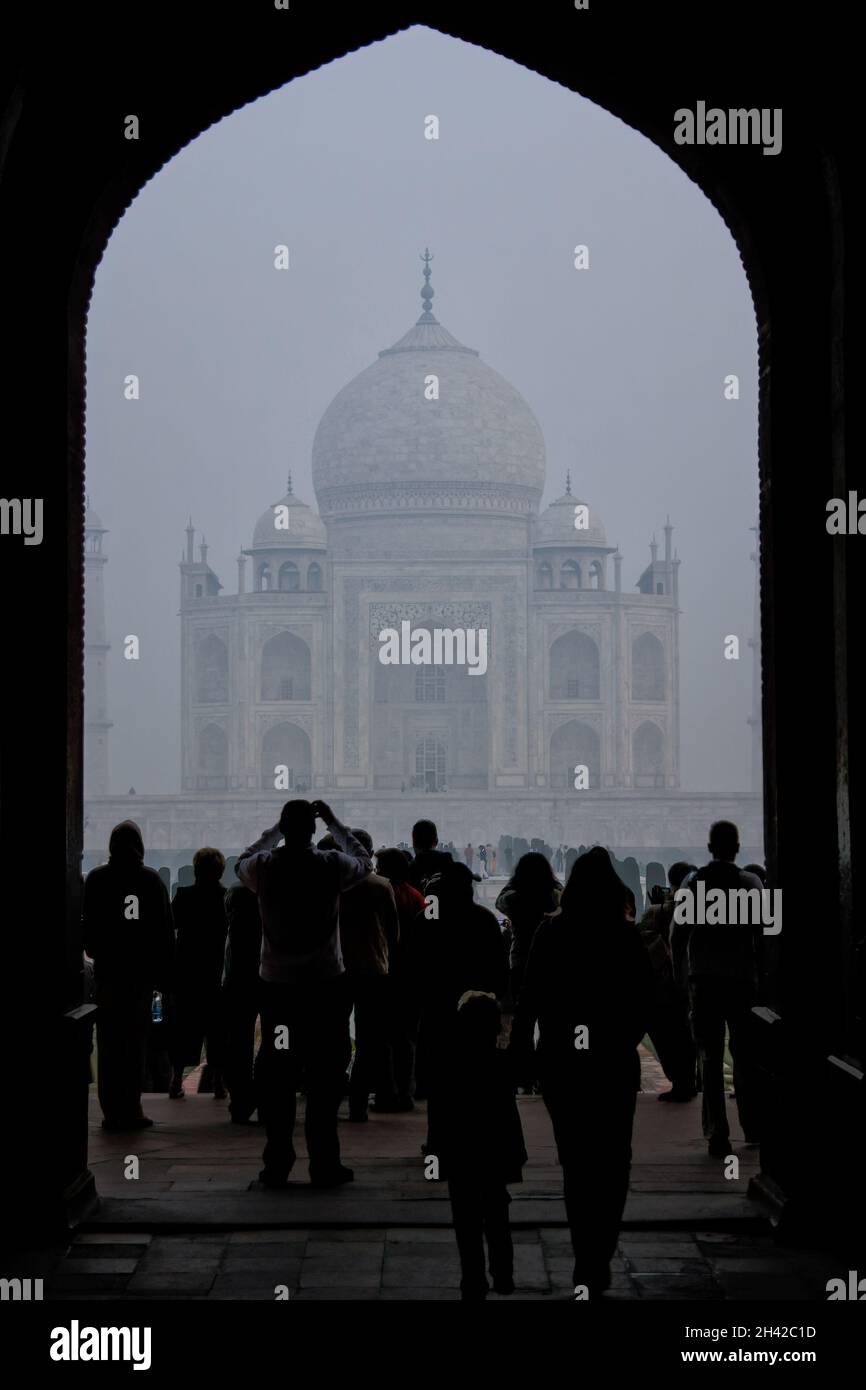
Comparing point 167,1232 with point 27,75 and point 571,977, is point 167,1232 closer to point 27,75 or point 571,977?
point 571,977

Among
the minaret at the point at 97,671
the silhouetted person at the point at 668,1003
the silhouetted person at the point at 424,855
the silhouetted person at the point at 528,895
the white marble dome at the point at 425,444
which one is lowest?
the silhouetted person at the point at 668,1003

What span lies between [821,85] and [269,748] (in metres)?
38.8

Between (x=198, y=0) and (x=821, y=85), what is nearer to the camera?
(x=821, y=85)

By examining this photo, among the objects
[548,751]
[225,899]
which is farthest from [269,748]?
[225,899]

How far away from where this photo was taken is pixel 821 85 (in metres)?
3.64

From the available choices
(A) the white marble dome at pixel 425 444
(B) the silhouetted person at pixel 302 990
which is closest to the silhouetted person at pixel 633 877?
(B) the silhouetted person at pixel 302 990

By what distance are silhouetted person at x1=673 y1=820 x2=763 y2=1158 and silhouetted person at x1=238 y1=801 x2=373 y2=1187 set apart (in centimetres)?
83

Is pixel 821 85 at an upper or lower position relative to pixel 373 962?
upper

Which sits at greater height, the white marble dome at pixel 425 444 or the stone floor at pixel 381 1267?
the white marble dome at pixel 425 444

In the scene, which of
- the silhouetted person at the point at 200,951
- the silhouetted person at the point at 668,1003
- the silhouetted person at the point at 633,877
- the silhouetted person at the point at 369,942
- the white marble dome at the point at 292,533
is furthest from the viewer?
the white marble dome at the point at 292,533

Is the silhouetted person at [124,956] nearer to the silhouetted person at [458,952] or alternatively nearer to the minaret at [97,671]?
the silhouetted person at [458,952]

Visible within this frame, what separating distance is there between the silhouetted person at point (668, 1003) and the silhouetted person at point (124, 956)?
1.33m

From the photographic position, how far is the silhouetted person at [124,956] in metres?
4.88
